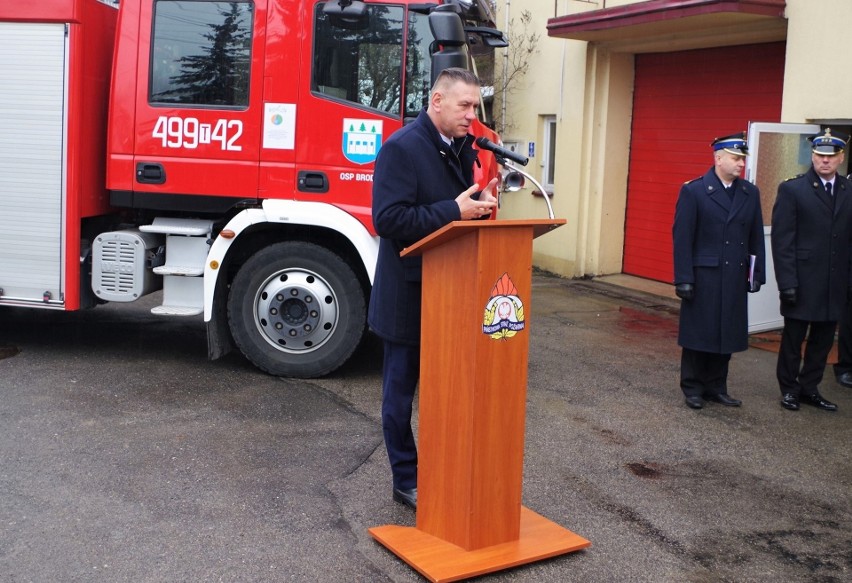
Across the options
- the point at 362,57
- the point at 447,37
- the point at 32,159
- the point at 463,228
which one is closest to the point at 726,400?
the point at 447,37

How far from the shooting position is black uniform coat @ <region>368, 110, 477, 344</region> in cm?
423

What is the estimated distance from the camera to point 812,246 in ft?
22.7

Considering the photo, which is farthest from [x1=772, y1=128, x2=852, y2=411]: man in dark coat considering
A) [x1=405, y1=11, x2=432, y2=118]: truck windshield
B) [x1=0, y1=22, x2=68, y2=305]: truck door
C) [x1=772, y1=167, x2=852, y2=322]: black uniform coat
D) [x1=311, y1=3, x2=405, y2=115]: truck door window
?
[x1=0, y1=22, x2=68, y2=305]: truck door

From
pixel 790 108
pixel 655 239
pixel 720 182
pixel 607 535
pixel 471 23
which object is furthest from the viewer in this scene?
Answer: pixel 655 239

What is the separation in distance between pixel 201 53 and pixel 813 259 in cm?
459

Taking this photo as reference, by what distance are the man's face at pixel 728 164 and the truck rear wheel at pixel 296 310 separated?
8.73 feet

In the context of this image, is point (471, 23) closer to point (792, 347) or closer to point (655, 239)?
point (792, 347)

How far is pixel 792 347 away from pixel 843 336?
1.06 m

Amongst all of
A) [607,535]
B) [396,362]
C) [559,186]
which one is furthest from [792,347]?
[559,186]

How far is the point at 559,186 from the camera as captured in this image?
13336 millimetres

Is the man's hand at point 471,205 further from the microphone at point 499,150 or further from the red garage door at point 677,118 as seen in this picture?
the red garage door at point 677,118

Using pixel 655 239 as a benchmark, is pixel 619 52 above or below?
above

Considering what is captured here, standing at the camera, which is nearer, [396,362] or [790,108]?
[396,362]

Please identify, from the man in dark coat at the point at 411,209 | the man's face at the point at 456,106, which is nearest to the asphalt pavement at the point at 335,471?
the man in dark coat at the point at 411,209
